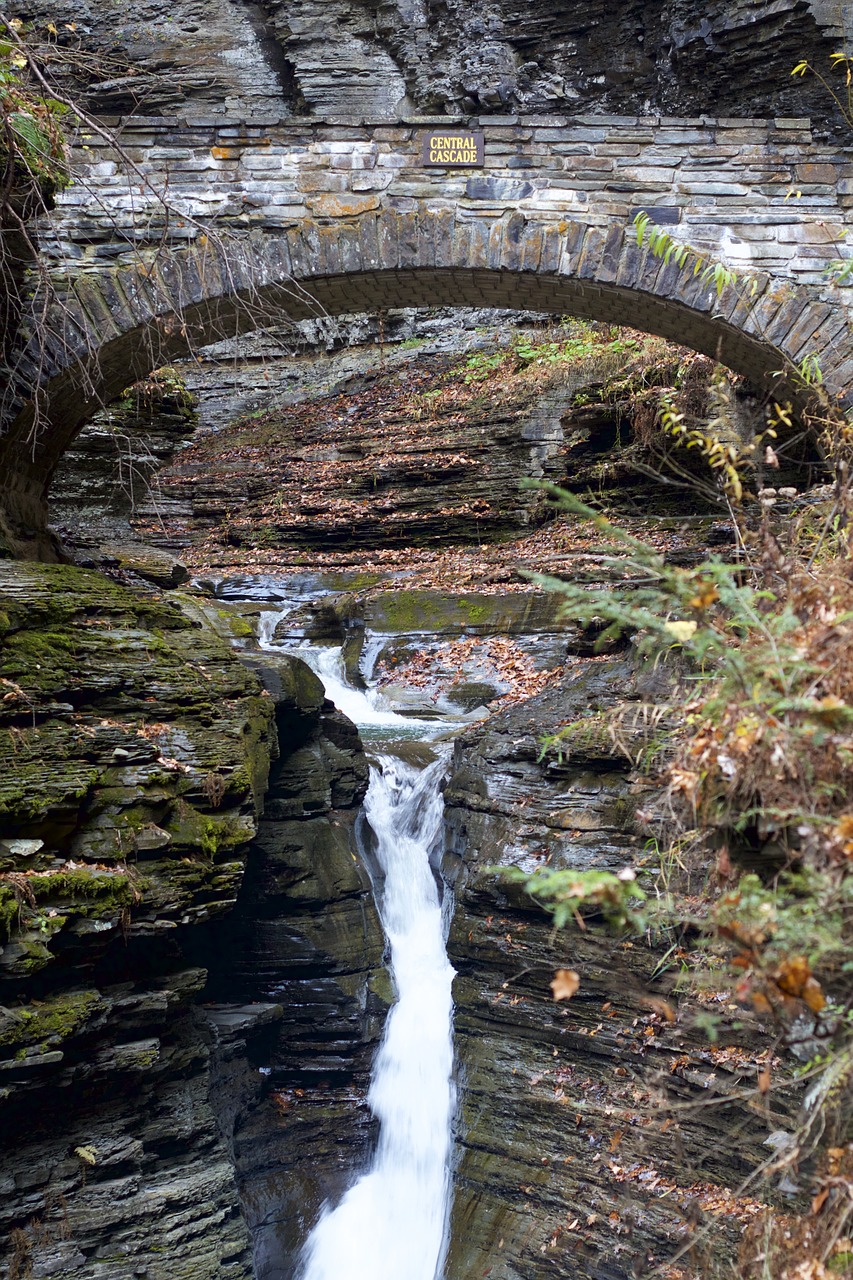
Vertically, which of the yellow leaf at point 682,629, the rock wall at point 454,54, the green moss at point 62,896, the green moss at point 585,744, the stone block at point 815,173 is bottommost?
the green moss at point 62,896

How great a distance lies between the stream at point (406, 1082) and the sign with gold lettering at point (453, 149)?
465cm

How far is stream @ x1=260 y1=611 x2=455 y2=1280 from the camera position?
548cm

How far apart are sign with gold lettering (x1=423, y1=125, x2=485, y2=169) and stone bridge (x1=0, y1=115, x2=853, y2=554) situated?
4 cm

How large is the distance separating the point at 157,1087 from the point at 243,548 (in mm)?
10623

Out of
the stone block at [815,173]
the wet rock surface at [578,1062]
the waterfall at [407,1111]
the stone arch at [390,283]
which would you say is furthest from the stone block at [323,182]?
the waterfall at [407,1111]

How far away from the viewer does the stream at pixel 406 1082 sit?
18.0 feet

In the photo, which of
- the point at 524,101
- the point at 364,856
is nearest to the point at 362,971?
the point at 364,856

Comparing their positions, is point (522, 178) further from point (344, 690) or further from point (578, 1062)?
point (578, 1062)

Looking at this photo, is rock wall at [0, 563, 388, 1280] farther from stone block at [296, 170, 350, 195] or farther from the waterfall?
stone block at [296, 170, 350, 195]

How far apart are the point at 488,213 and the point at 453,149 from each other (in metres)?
0.55

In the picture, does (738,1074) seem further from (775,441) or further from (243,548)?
(243,548)

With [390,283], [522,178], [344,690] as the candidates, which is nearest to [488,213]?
[522,178]

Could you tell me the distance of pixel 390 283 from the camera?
7.69 metres

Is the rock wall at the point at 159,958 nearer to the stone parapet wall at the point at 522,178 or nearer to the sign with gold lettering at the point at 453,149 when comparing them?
the stone parapet wall at the point at 522,178
